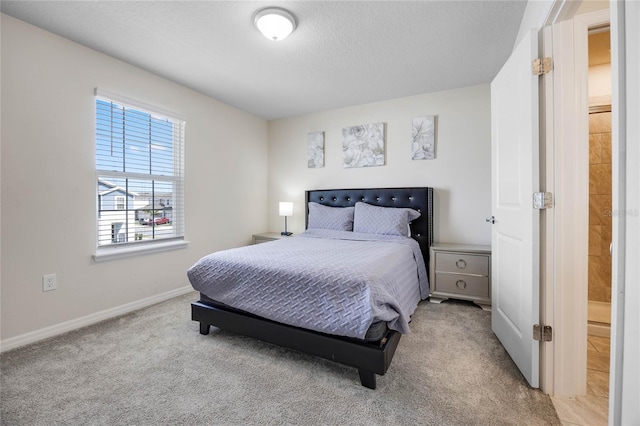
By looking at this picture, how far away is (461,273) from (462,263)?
104 millimetres

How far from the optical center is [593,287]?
7.89 ft

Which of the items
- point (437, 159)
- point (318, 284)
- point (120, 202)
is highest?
point (437, 159)

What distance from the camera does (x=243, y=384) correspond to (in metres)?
1.58

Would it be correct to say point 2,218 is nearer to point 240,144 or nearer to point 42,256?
point 42,256

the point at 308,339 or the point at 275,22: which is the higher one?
the point at 275,22

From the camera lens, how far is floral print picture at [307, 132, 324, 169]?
13.2 ft

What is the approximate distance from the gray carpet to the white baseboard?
93 millimetres

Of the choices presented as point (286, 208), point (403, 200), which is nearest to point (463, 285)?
point (403, 200)

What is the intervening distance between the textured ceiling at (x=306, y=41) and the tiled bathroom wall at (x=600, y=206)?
104 centimetres

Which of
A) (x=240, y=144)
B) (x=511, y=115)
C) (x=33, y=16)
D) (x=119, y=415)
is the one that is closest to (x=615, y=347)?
(x=511, y=115)

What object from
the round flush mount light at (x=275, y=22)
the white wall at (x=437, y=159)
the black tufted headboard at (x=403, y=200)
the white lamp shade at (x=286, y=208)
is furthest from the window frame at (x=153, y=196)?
the black tufted headboard at (x=403, y=200)

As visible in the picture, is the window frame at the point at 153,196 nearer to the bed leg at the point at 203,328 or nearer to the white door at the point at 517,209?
the bed leg at the point at 203,328

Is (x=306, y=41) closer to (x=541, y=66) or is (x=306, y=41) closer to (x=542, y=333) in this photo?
(x=541, y=66)

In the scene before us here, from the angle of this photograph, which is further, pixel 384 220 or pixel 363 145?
pixel 363 145
